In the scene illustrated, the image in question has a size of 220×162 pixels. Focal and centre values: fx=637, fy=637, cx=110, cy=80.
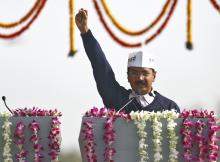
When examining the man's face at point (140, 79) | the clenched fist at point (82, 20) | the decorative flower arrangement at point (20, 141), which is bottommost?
the decorative flower arrangement at point (20, 141)

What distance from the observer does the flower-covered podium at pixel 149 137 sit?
5652 mm

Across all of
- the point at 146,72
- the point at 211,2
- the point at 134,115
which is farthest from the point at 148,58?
the point at 211,2

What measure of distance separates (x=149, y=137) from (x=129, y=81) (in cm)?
90

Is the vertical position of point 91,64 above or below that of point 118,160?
above

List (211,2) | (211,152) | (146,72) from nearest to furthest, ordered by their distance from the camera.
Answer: (211,152), (146,72), (211,2)

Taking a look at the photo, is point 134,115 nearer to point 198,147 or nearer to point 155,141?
point 155,141

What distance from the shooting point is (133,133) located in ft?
18.7

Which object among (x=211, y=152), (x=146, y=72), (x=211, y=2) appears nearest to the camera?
(x=211, y=152)

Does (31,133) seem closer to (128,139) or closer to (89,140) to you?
(89,140)

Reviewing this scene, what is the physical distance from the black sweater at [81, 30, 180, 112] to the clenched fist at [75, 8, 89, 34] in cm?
8

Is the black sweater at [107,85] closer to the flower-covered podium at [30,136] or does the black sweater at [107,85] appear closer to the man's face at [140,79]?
the man's face at [140,79]

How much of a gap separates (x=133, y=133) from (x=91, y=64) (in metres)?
1.22

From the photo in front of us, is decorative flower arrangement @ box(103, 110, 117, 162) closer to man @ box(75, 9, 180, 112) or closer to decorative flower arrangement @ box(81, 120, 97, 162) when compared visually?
A: decorative flower arrangement @ box(81, 120, 97, 162)

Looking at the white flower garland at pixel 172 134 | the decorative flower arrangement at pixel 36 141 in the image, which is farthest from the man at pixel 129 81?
the decorative flower arrangement at pixel 36 141
